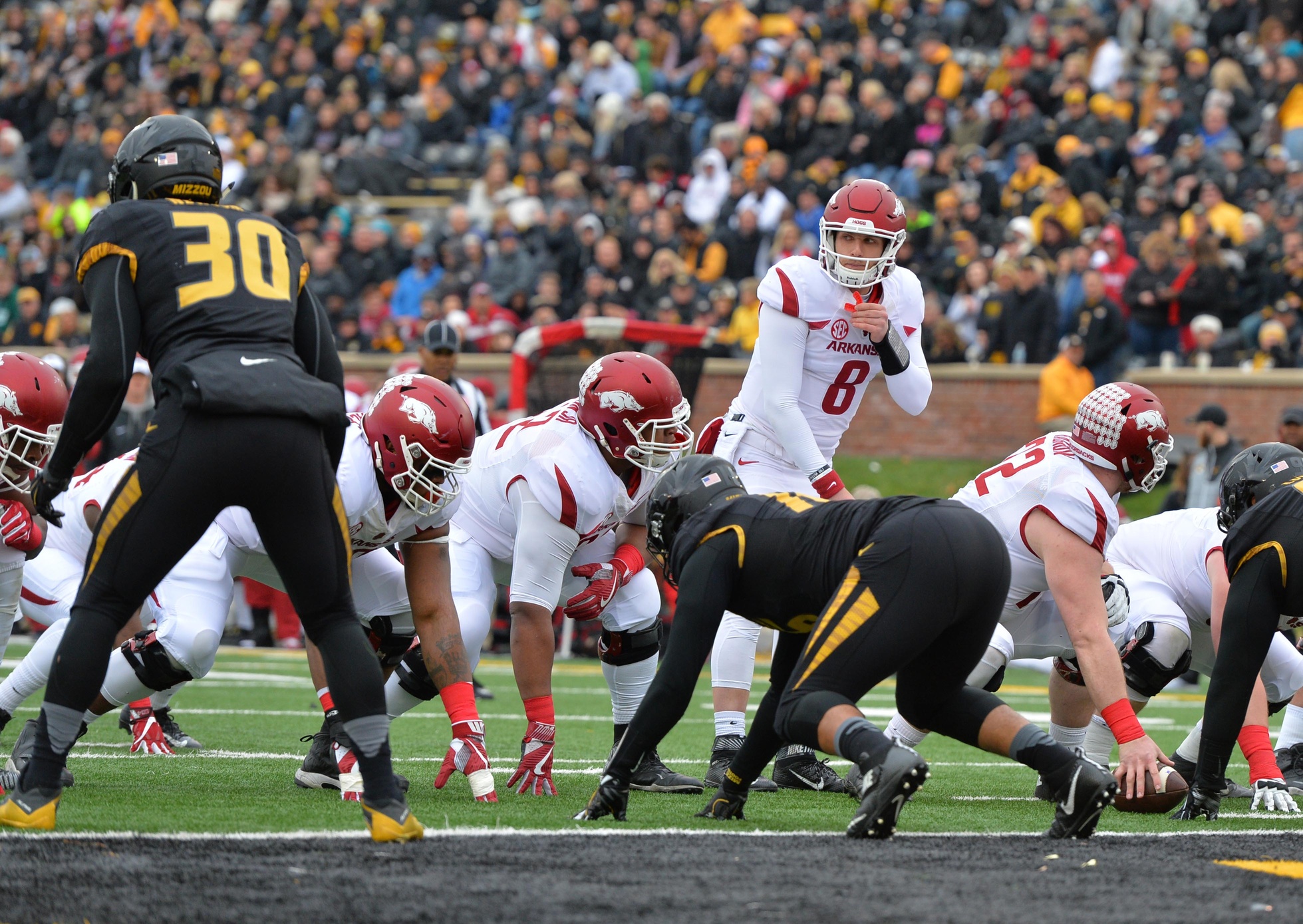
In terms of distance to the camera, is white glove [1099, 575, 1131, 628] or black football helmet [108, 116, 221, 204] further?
white glove [1099, 575, 1131, 628]

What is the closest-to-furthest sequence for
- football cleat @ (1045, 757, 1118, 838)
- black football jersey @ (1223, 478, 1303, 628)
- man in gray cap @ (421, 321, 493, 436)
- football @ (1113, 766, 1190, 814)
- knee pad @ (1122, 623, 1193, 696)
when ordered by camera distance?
football cleat @ (1045, 757, 1118, 838) → black football jersey @ (1223, 478, 1303, 628) → football @ (1113, 766, 1190, 814) → knee pad @ (1122, 623, 1193, 696) → man in gray cap @ (421, 321, 493, 436)

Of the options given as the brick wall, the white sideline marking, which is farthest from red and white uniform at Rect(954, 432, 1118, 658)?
the brick wall

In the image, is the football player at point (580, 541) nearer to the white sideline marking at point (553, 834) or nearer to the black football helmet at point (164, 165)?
the white sideline marking at point (553, 834)

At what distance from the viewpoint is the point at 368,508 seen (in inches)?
201

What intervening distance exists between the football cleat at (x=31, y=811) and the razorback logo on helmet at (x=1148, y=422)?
3.49m

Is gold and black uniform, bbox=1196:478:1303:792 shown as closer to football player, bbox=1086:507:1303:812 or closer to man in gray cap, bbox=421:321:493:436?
football player, bbox=1086:507:1303:812

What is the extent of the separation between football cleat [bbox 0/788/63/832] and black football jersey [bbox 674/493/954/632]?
169 cm

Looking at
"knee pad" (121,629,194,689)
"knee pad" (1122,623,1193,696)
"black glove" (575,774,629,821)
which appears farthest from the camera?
"knee pad" (1122,623,1193,696)

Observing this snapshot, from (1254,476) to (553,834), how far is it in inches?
108

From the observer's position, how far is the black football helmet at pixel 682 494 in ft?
15.0

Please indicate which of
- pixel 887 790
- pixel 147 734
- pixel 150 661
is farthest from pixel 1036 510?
pixel 147 734

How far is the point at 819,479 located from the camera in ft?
19.2

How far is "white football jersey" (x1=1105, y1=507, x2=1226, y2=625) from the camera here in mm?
6090

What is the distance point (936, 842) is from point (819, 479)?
5.91 feet
